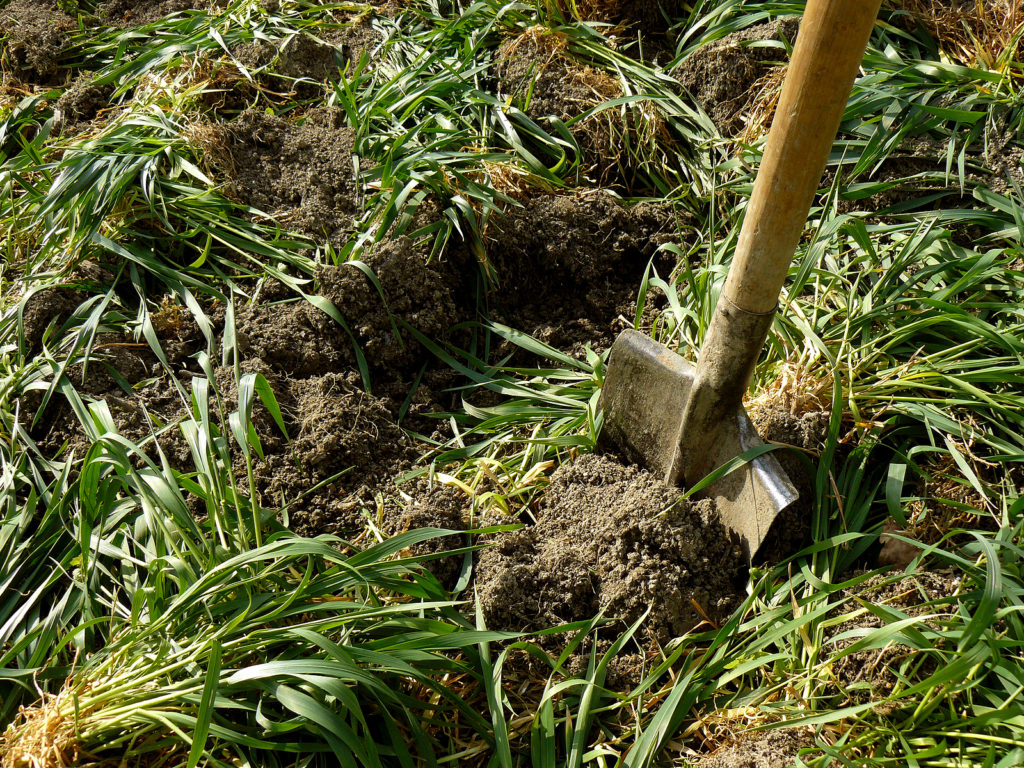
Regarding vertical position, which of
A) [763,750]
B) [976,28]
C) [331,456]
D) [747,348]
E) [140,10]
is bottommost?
[763,750]

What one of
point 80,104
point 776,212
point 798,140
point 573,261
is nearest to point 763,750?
point 776,212

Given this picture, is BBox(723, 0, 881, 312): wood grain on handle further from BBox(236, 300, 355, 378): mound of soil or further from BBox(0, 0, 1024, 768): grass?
Result: BBox(236, 300, 355, 378): mound of soil

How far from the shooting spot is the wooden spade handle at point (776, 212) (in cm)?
126

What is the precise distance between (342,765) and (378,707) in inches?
5.0

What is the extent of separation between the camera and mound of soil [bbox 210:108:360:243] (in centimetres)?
238

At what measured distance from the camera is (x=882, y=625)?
1.53 metres

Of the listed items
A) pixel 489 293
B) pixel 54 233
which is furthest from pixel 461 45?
pixel 54 233

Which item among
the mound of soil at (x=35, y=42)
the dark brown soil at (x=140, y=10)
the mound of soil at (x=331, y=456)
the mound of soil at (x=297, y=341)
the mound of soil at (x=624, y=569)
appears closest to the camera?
the mound of soil at (x=624, y=569)

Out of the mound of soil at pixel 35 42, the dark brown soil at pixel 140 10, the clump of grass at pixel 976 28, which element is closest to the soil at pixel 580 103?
the clump of grass at pixel 976 28

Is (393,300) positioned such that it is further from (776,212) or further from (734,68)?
(734,68)

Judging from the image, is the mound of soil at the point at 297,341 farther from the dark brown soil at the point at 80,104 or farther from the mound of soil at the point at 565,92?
the dark brown soil at the point at 80,104

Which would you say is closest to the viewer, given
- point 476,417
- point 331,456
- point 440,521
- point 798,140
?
point 798,140

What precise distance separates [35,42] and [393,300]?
2031 millimetres

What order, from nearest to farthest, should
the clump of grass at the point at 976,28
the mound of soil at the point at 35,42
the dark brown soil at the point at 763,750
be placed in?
the dark brown soil at the point at 763,750 < the clump of grass at the point at 976,28 < the mound of soil at the point at 35,42
